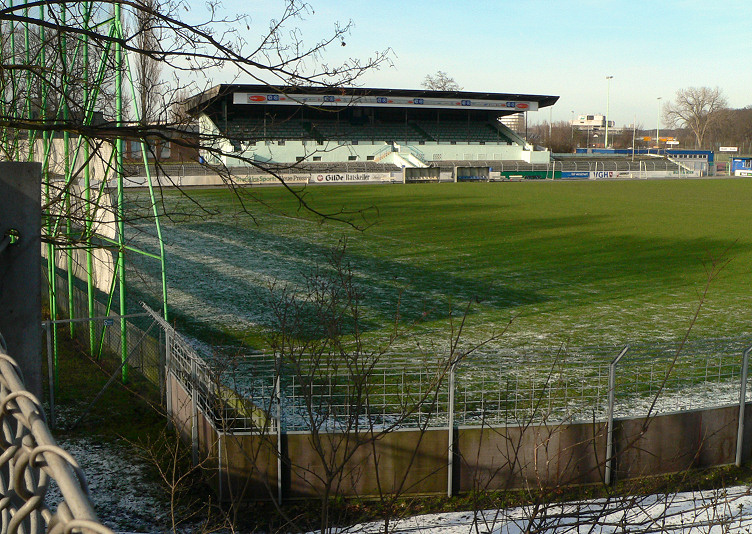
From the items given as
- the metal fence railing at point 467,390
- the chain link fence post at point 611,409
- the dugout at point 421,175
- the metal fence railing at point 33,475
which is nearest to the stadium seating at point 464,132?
the dugout at point 421,175

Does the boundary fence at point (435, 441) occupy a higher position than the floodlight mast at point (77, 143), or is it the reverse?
the floodlight mast at point (77, 143)

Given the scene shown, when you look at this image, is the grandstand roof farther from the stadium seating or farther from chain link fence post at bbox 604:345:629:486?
chain link fence post at bbox 604:345:629:486

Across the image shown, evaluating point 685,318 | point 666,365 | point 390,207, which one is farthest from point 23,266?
point 390,207

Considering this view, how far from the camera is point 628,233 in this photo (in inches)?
1017

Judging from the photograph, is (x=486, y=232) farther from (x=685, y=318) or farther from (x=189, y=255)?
(x=685, y=318)

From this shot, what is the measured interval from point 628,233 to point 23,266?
25.6 m

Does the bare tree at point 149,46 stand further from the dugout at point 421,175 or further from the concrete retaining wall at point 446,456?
the dugout at point 421,175

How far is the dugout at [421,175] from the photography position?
54.2 meters

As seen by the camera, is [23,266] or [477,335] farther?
[477,335]

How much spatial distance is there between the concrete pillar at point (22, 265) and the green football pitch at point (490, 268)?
2688 millimetres

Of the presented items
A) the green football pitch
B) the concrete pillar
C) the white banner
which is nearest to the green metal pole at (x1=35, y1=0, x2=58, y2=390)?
the green football pitch

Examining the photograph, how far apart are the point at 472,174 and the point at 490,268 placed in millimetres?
39019

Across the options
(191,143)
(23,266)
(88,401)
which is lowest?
(88,401)

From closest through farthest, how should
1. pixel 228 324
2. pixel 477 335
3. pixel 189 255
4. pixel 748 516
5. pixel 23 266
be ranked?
pixel 23 266, pixel 748 516, pixel 477 335, pixel 228 324, pixel 189 255
